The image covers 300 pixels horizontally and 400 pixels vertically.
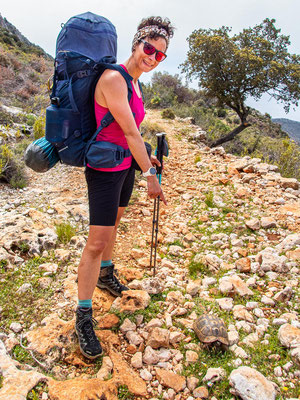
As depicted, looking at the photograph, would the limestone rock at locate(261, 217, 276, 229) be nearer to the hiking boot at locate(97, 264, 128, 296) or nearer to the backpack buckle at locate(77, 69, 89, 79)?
the hiking boot at locate(97, 264, 128, 296)

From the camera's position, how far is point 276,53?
1155cm

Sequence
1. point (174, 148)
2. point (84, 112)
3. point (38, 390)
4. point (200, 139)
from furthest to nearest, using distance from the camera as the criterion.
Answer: point (200, 139) < point (174, 148) < point (84, 112) < point (38, 390)

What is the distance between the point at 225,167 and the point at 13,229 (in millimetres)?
4466

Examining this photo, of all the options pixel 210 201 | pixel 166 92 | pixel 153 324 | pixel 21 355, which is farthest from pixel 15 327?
pixel 166 92

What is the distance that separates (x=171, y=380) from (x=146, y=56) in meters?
2.07

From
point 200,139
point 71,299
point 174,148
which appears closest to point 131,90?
point 71,299

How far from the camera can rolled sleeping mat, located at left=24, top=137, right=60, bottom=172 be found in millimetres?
1733

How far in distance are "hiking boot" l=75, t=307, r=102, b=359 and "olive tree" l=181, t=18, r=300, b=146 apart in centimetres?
981

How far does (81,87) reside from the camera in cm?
161

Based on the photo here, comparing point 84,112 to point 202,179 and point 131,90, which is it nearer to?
point 131,90

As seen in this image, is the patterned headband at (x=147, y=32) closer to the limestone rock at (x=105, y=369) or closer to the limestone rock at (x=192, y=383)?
the limestone rock at (x=105, y=369)

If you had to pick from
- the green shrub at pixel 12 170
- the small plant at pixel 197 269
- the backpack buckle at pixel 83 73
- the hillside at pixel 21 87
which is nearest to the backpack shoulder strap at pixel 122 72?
the backpack buckle at pixel 83 73

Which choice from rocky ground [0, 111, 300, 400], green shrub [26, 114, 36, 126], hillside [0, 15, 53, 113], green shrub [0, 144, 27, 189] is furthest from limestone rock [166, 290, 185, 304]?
hillside [0, 15, 53, 113]

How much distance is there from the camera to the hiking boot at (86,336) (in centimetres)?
184
